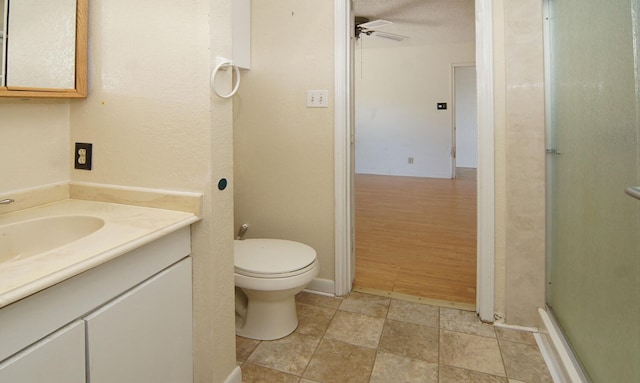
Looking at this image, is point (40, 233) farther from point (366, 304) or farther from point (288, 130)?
point (366, 304)

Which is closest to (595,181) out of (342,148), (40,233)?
(342,148)

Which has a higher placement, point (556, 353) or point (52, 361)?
point (52, 361)

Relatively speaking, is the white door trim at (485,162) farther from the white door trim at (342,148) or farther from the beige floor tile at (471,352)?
the white door trim at (342,148)

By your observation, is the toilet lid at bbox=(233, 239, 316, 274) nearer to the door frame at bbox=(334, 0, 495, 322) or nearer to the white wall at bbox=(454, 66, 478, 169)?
the door frame at bbox=(334, 0, 495, 322)

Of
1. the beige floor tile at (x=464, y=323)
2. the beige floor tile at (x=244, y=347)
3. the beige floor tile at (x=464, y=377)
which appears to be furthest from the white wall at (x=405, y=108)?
the beige floor tile at (x=244, y=347)

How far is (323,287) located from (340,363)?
2.14ft

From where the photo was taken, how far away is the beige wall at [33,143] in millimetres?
1122

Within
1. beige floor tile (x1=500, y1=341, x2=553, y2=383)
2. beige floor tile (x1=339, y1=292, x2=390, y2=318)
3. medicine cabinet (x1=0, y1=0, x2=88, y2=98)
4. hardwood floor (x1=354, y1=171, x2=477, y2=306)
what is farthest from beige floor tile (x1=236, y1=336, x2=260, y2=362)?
medicine cabinet (x1=0, y1=0, x2=88, y2=98)

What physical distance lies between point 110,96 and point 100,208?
373 mm

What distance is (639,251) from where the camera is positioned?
0.91 meters

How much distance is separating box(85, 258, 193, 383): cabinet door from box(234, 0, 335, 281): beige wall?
1.06 meters

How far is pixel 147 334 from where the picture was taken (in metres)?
0.96

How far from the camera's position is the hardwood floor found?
2.27m

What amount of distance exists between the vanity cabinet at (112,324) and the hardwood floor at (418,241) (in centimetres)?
136
